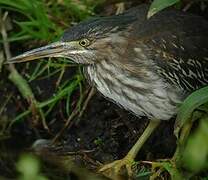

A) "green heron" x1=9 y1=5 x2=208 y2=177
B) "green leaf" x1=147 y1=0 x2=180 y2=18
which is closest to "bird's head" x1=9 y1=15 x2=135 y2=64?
"green heron" x1=9 y1=5 x2=208 y2=177

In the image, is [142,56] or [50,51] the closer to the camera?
[142,56]

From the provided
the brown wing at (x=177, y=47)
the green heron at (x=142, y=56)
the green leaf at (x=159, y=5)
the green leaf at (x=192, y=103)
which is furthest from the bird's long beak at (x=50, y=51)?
the green leaf at (x=192, y=103)

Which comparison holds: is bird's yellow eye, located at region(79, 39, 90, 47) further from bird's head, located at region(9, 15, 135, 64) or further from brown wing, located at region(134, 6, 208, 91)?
brown wing, located at region(134, 6, 208, 91)

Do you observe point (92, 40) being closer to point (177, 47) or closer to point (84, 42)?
point (84, 42)

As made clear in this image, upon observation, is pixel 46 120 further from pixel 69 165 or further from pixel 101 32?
pixel 101 32

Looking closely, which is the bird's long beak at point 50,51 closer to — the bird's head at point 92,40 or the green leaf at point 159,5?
the bird's head at point 92,40

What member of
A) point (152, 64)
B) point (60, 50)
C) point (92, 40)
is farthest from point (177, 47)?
point (60, 50)

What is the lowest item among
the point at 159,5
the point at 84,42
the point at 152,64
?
the point at 152,64

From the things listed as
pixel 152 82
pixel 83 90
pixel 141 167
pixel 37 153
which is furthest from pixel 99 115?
pixel 152 82
